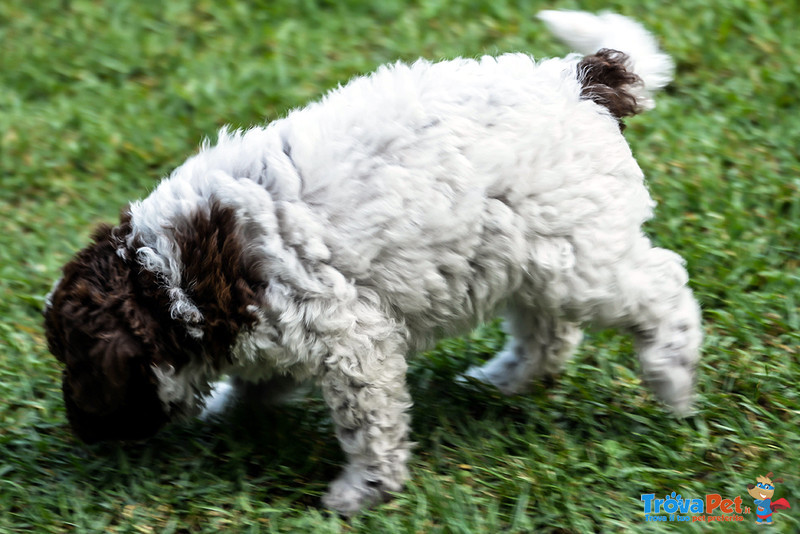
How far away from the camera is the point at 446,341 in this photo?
4.55 m

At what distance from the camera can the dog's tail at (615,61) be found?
3734 mm

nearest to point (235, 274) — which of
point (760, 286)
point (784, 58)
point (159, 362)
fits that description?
point (159, 362)

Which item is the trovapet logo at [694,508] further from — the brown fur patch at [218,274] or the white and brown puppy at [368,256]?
the brown fur patch at [218,274]

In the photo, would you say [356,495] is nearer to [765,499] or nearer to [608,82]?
[765,499]

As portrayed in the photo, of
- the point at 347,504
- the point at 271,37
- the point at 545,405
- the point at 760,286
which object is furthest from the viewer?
the point at 271,37

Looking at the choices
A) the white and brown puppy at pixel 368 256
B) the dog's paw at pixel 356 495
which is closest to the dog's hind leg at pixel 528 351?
the white and brown puppy at pixel 368 256

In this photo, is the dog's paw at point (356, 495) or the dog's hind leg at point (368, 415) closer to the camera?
the dog's hind leg at point (368, 415)

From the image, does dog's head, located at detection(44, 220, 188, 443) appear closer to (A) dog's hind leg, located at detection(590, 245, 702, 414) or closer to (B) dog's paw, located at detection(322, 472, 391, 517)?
(B) dog's paw, located at detection(322, 472, 391, 517)

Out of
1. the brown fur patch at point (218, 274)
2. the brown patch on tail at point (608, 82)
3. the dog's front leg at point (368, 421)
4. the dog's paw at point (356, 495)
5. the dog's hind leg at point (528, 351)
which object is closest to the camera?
the brown fur patch at point (218, 274)

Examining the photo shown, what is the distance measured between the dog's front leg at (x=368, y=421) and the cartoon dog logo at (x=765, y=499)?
1360mm

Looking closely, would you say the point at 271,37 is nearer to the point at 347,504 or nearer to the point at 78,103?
the point at 78,103

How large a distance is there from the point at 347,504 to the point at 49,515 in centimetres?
120

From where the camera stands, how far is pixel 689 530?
3354 mm

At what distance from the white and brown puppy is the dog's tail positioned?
0.03m
